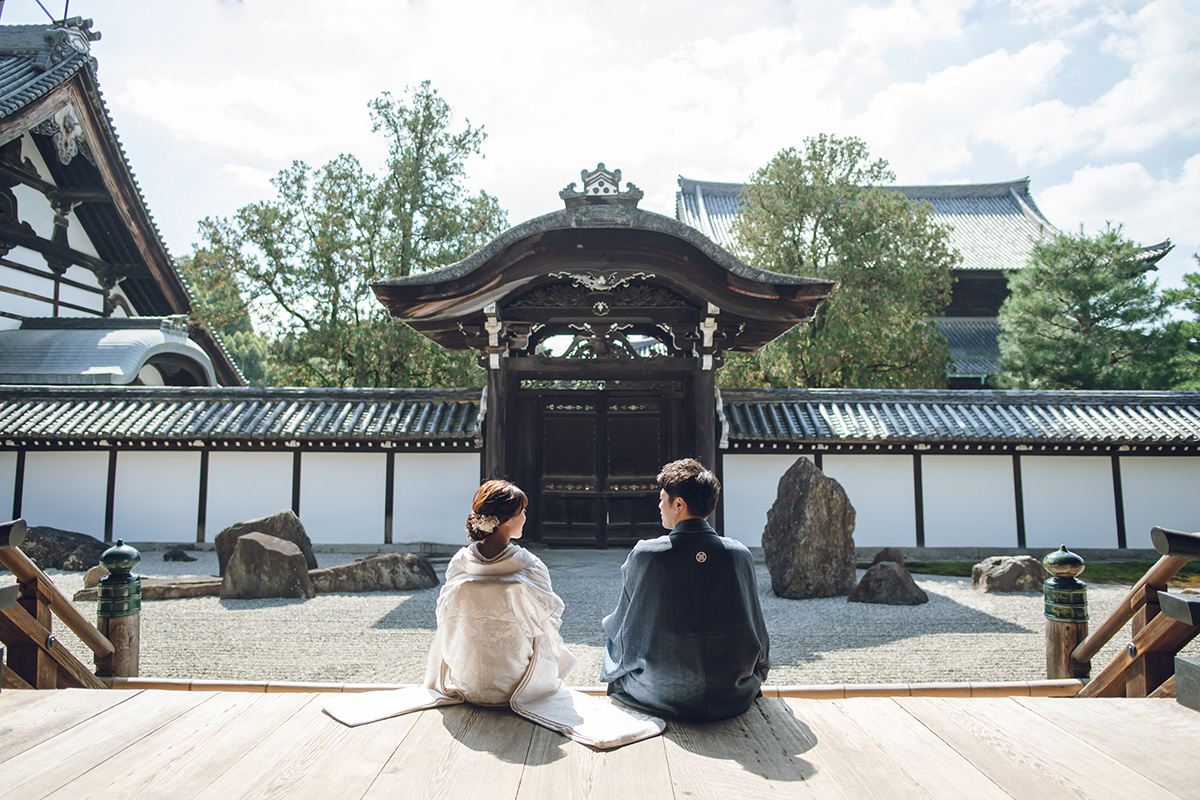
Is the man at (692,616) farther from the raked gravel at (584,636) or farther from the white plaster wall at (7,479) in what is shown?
the white plaster wall at (7,479)

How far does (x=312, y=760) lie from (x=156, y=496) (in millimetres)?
10704

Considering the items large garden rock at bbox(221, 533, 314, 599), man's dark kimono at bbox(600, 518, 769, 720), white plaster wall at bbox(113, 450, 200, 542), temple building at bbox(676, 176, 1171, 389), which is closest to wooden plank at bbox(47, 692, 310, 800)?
man's dark kimono at bbox(600, 518, 769, 720)

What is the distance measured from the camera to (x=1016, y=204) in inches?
1054

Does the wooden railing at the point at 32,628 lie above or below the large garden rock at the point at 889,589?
above

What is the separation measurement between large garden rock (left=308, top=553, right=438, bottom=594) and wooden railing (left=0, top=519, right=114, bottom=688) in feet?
13.5

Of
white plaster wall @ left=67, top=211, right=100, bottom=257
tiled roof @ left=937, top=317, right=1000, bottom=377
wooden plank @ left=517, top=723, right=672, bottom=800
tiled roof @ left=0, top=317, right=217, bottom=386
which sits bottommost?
wooden plank @ left=517, top=723, right=672, bottom=800

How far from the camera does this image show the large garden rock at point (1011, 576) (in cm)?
834

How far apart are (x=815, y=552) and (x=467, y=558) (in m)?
5.82


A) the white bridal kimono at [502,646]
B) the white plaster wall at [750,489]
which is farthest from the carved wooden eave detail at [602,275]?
the white bridal kimono at [502,646]

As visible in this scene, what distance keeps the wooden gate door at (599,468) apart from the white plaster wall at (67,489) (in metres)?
7.27

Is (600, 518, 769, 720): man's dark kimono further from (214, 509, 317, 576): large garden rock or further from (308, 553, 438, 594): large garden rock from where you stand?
(214, 509, 317, 576): large garden rock

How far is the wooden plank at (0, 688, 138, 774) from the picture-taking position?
9.82 feet

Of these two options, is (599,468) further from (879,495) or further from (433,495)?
(879,495)

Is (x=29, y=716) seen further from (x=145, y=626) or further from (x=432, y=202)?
(x=432, y=202)
